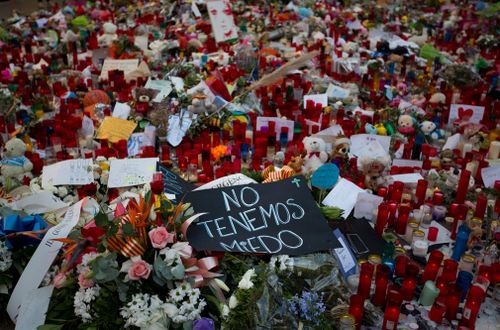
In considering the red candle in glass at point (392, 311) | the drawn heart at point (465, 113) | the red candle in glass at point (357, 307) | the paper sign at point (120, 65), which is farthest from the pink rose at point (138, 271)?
the paper sign at point (120, 65)

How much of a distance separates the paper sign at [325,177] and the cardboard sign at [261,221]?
110mm

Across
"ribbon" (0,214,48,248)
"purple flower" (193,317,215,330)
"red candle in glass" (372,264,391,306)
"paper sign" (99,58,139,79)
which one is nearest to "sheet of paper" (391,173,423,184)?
"red candle in glass" (372,264,391,306)

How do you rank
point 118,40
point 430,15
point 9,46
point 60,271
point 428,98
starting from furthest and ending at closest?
point 430,15
point 9,46
point 118,40
point 428,98
point 60,271

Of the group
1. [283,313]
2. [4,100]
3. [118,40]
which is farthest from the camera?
[118,40]

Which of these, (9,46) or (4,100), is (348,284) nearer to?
(4,100)

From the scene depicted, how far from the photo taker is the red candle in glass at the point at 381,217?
82.3 inches

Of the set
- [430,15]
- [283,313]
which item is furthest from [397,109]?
[430,15]

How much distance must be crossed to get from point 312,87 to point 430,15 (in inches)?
145

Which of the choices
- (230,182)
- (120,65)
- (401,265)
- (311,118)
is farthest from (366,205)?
(120,65)

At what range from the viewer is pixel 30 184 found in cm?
239

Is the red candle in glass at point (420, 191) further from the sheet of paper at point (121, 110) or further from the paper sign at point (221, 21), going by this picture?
the paper sign at point (221, 21)

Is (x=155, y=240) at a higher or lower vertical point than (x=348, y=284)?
higher

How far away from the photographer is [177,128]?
9.90 ft

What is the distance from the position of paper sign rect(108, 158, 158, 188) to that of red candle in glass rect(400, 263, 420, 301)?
1302 mm
